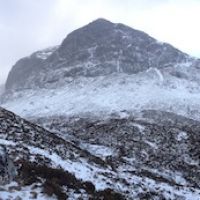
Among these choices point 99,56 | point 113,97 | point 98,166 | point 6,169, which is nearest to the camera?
point 6,169

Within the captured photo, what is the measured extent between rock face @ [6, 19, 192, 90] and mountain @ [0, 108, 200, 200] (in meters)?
82.4

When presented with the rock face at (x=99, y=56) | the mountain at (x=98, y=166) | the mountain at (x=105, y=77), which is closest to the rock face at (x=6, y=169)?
the mountain at (x=98, y=166)

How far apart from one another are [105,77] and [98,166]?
314 ft

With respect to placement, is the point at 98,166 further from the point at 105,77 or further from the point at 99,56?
the point at 99,56

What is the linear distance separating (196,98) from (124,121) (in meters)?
45.9

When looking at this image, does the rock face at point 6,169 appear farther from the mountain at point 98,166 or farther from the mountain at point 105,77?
the mountain at point 105,77

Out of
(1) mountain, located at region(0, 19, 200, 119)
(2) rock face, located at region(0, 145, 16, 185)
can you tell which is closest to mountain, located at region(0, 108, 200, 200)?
(2) rock face, located at region(0, 145, 16, 185)

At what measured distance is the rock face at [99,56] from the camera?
135m

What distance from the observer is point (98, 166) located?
101ft

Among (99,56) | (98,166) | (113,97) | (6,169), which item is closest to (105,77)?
(99,56)

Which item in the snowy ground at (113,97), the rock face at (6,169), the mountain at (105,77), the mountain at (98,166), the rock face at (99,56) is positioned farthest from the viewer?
the rock face at (99,56)

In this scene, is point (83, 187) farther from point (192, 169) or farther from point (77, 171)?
point (192, 169)

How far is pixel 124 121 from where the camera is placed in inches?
2352

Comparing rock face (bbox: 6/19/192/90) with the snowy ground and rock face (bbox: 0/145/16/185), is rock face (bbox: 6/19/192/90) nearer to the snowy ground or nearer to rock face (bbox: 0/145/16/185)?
the snowy ground
